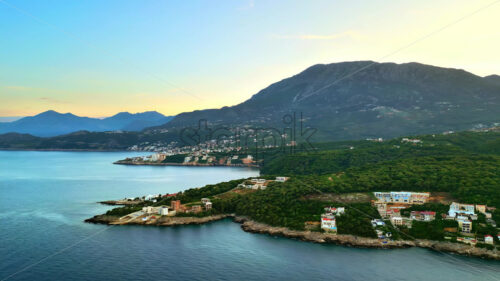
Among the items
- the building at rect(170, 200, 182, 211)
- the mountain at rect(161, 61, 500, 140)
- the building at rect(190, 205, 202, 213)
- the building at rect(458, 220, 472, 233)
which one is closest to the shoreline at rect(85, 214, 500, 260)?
the building at rect(190, 205, 202, 213)

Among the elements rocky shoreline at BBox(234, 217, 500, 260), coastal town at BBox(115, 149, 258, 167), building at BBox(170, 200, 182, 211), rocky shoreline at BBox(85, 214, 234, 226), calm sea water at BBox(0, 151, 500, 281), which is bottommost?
calm sea water at BBox(0, 151, 500, 281)

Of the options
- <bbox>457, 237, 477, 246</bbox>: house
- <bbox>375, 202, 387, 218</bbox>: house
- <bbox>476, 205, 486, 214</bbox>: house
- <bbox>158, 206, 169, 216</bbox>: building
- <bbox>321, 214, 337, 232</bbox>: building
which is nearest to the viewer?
<bbox>457, 237, 477, 246</bbox>: house

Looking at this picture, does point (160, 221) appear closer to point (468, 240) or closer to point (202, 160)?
point (468, 240)

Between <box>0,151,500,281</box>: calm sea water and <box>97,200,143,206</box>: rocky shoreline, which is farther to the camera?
A: <box>97,200,143,206</box>: rocky shoreline

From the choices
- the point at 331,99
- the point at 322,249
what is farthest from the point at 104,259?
the point at 331,99

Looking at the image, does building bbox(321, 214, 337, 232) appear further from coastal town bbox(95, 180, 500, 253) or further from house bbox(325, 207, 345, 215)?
house bbox(325, 207, 345, 215)

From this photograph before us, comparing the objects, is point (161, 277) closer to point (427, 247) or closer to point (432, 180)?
point (427, 247)

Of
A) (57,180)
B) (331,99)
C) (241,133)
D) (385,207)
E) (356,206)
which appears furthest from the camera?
(331,99)
